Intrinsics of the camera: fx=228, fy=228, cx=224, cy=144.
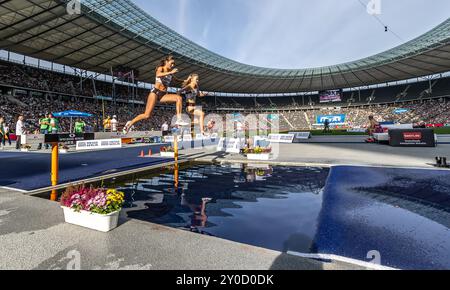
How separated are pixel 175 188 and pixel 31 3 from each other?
92.7ft

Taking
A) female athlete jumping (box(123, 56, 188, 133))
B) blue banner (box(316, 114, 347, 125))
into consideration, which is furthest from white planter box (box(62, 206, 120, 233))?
blue banner (box(316, 114, 347, 125))

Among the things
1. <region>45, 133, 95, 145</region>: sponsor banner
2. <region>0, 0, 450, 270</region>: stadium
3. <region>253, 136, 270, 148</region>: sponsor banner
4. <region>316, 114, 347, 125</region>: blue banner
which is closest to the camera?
<region>0, 0, 450, 270</region>: stadium

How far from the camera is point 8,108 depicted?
104 feet

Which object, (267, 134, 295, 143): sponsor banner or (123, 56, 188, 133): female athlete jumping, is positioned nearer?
(123, 56, 188, 133): female athlete jumping

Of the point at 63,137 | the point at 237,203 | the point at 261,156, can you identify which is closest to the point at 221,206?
the point at 237,203

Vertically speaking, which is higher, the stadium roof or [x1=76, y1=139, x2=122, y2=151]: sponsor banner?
the stadium roof

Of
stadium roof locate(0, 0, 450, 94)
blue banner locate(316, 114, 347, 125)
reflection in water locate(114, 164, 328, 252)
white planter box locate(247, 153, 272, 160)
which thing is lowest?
reflection in water locate(114, 164, 328, 252)

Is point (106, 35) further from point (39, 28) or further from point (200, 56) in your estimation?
point (200, 56)

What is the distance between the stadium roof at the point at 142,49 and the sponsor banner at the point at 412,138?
1254 inches

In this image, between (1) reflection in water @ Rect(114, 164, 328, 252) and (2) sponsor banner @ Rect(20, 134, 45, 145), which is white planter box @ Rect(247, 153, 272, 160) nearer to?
(1) reflection in water @ Rect(114, 164, 328, 252)

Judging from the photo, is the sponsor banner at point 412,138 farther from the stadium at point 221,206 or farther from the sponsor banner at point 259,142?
the sponsor banner at point 259,142

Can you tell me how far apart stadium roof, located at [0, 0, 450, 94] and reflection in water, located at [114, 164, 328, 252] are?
87.9ft

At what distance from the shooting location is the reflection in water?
13.2 ft
